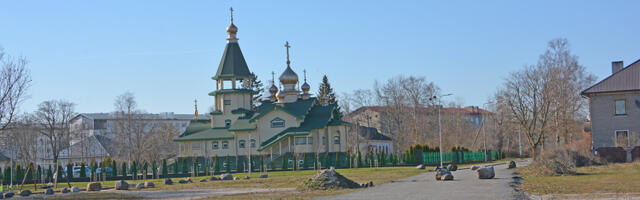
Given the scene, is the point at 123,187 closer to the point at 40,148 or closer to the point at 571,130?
the point at 571,130

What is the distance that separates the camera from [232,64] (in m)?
69.2

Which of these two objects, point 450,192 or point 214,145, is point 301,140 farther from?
point 450,192

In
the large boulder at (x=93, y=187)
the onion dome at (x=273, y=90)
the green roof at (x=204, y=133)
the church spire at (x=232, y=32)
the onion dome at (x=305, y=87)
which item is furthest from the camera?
the onion dome at (x=273, y=90)

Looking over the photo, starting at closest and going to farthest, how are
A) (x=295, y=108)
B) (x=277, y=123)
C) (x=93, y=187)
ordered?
(x=93, y=187), (x=277, y=123), (x=295, y=108)

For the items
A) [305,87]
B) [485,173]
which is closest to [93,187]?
[485,173]

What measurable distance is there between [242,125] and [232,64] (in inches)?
236

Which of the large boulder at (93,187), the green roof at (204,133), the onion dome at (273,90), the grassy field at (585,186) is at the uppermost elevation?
the onion dome at (273,90)

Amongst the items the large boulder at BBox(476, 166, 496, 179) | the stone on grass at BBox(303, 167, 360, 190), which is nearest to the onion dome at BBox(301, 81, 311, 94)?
the large boulder at BBox(476, 166, 496, 179)

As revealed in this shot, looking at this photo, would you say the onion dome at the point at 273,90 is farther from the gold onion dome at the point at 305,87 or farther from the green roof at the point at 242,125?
the green roof at the point at 242,125

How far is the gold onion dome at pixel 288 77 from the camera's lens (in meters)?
70.1

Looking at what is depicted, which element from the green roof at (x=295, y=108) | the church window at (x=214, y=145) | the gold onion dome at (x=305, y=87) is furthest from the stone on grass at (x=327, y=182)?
the gold onion dome at (x=305, y=87)

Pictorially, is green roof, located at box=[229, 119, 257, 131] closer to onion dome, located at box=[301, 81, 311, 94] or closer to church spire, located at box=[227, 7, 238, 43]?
church spire, located at box=[227, 7, 238, 43]

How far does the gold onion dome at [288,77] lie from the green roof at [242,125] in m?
5.48

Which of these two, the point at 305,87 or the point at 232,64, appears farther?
the point at 305,87
